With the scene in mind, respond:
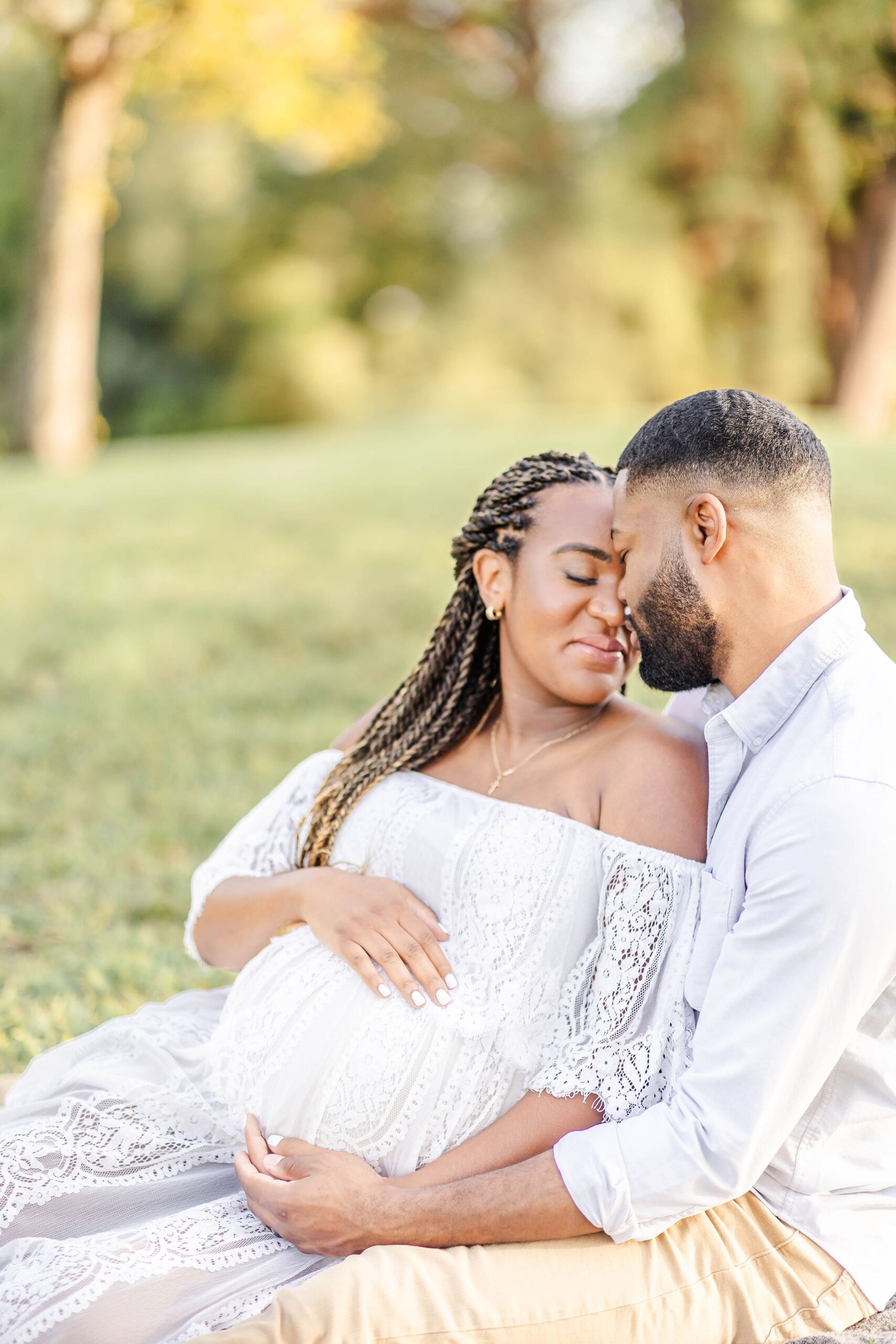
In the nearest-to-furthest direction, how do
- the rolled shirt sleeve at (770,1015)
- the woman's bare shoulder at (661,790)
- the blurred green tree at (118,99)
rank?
the rolled shirt sleeve at (770,1015) → the woman's bare shoulder at (661,790) → the blurred green tree at (118,99)

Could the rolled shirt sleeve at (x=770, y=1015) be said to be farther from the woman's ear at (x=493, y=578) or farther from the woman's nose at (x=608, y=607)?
the woman's ear at (x=493, y=578)

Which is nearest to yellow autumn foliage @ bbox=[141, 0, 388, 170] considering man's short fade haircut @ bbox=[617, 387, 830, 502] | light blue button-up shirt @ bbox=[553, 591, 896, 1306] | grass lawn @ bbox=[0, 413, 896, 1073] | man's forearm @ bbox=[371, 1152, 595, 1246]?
grass lawn @ bbox=[0, 413, 896, 1073]

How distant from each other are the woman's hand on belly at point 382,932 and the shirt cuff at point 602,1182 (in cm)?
→ 42

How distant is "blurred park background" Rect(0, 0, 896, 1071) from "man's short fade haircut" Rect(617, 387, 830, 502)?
263 cm

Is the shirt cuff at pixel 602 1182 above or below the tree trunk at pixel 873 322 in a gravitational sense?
below

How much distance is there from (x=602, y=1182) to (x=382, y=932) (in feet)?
2.13

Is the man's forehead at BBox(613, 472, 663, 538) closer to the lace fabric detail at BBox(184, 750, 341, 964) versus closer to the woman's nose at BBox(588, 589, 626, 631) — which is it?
the woman's nose at BBox(588, 589, 626, 631)

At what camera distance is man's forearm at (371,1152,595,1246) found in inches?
84.0

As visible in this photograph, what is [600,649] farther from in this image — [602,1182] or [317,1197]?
[317,1197]

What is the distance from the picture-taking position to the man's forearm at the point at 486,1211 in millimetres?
2135

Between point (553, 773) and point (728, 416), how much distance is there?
2.77 ft

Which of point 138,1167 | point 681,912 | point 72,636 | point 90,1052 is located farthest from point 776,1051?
point 72,636

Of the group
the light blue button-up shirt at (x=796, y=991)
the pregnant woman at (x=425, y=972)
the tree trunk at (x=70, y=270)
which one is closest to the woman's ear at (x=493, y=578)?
the pregnant woman at (x=425, y=972)

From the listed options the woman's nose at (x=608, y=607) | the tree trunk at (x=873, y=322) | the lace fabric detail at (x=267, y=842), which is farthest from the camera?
the tree trunk at (x=873, y=322)
